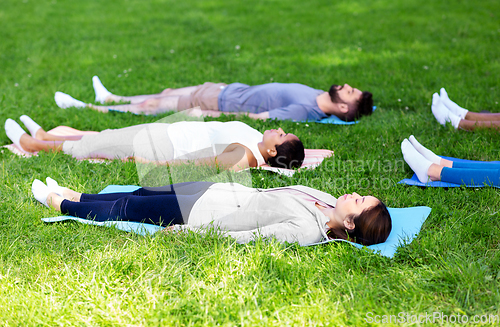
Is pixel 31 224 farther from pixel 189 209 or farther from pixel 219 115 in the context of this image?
pixel 219 115

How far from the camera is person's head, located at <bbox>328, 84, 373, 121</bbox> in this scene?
5008mm

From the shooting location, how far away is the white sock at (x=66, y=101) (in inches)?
211

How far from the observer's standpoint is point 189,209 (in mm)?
2969

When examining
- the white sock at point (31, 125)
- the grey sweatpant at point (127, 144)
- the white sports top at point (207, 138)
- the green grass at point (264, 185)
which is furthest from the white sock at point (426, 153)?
the white sock at point (31, 125)

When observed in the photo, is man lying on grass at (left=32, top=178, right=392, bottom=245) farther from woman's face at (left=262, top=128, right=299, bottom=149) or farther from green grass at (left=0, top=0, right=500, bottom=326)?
woman's face at (left=262, top=128, right=299, bottom=149)

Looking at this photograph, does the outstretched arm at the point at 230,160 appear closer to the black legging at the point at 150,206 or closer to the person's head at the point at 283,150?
the person's head at the point at 283,150

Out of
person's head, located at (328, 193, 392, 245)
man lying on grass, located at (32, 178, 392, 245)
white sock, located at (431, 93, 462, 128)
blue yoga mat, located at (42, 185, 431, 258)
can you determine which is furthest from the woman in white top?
white sock, located at (431, 93, 462, 128)

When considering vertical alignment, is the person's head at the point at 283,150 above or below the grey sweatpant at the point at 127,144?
below

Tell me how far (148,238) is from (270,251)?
857 millimetres

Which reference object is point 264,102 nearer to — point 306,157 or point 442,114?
point 306,157

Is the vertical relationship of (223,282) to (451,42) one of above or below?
below

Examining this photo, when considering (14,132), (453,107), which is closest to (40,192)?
(14,132)

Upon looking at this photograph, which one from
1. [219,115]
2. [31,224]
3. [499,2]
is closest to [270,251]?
[31,224]

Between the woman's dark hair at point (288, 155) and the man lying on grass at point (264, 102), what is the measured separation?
1.07m
